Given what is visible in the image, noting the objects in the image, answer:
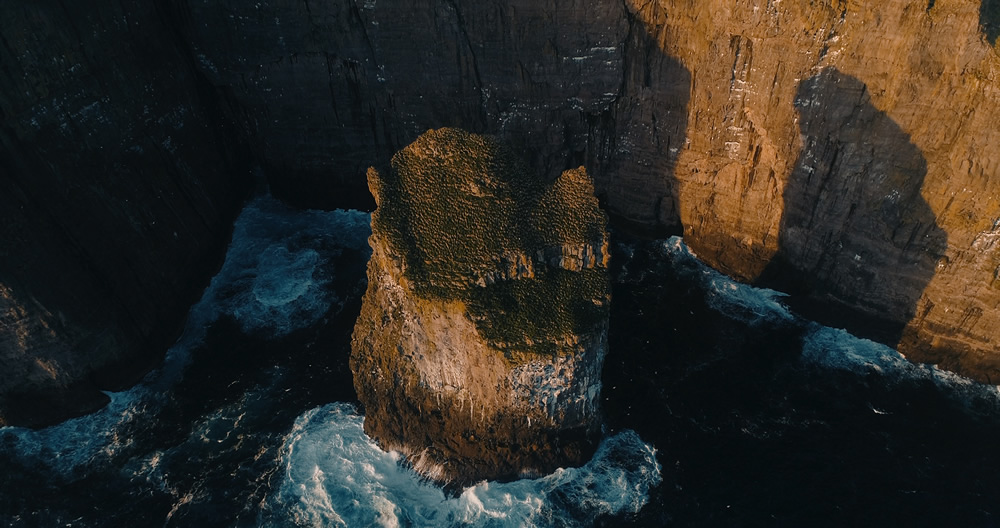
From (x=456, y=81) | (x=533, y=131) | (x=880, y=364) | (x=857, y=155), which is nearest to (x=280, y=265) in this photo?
(x=456, y=81)

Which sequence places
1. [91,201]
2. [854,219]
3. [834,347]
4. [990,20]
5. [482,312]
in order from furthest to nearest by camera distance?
[834,347] → [854,219] → [91,201] → [990,20] → [482,312]

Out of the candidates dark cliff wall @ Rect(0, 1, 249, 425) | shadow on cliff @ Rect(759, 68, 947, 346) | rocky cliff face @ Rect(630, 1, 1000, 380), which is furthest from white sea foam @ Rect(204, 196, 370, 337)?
shadow on cliff @ Rect(759, 68, 947, 346)

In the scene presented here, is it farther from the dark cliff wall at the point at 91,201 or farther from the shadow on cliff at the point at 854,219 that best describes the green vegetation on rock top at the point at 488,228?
the dark cliff wall at the point at 91,201

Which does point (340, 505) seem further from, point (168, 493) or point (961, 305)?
point (961, 305)

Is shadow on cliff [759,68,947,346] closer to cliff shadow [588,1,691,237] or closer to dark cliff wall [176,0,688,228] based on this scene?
cliff shadow [588,1,691,237]

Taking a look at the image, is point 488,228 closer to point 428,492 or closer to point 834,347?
point 428,492

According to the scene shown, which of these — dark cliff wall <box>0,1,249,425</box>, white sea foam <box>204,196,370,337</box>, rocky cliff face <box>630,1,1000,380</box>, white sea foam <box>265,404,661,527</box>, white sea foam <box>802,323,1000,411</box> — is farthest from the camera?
white sea foam <box>204,196,370,337</box>
